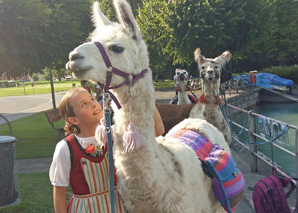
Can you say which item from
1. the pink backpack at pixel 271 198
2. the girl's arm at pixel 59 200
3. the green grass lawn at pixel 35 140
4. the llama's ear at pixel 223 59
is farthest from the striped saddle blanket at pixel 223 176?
the green grass lawn at pixel 35 140

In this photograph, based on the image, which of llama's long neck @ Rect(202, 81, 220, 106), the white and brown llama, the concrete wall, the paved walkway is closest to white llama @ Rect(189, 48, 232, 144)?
llama's long neck @ Rect(202, 81, 220, 106)

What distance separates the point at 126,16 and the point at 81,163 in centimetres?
98

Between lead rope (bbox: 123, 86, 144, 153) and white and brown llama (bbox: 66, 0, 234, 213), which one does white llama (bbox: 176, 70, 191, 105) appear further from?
lead rope (bbox: 123, 86, 144, 153)

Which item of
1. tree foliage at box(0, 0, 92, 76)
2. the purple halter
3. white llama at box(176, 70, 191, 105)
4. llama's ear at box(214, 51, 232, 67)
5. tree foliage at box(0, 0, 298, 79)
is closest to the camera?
the purple halter

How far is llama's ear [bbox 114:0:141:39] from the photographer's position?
6.16 feet

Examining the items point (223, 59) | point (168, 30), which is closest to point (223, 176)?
point (223, 59)

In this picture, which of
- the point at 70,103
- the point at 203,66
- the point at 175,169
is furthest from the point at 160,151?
the point at 203,66

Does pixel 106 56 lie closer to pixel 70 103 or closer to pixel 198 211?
pixel 70 103

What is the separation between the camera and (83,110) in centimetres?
222

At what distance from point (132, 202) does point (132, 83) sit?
0.77 m

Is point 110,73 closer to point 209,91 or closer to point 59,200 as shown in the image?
point 59,200

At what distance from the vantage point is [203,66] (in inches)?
208

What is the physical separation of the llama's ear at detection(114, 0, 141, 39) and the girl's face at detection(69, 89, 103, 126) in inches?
22.5

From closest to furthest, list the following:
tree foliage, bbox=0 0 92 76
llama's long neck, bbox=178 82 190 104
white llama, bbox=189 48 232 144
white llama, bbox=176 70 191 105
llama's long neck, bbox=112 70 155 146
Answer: llama's long neck, bbox=112 70 155 146 < white llama, bbox=189 48 232 144 < white llama, bbox=176 70 191 105 < llama's long neck, bbox=178 82 190 104 < tree foliage, bbox=0 0 92 76
